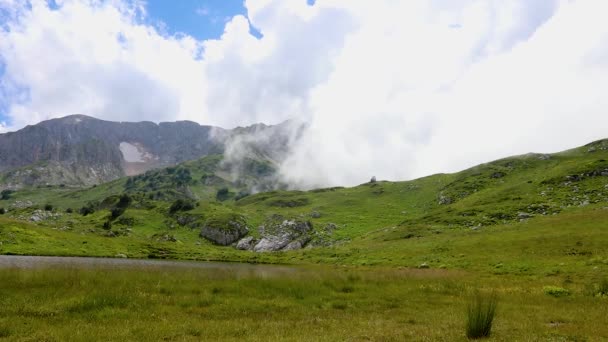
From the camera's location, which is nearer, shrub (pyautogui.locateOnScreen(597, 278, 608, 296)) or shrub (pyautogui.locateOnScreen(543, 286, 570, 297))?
shrub (pyautogui.locateOnScreen(597, 278, 608, 296))

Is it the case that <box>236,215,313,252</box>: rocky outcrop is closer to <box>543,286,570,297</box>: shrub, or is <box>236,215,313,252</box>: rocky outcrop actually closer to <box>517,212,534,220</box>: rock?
<box>517,212,534,220</box>: rock

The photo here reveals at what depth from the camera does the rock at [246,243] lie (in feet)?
491

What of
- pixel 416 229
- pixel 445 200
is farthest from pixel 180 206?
pixel 445 200

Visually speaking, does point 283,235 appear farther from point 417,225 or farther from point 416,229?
point 416,229

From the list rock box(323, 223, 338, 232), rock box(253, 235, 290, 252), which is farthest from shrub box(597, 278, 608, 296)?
rock box(323, 223, 338, 232)

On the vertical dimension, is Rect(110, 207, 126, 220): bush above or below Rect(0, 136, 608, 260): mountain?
above

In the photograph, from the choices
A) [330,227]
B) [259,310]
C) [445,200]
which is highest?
[445,200]

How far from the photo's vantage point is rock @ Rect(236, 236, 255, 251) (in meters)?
150

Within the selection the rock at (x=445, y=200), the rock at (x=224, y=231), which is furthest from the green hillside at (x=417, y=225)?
the rock at (x=224, y=231)

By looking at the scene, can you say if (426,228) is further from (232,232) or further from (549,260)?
(232,232)

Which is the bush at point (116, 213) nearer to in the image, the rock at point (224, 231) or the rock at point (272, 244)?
the rock at point (224, 231)

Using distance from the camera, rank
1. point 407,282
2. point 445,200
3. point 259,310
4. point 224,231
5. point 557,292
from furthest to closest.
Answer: point 445,200 → point 224,231 → point 407,282 → point 557,292 → point 259,310

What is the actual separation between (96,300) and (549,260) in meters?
55.9

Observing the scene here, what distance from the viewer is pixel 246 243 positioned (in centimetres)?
15212
